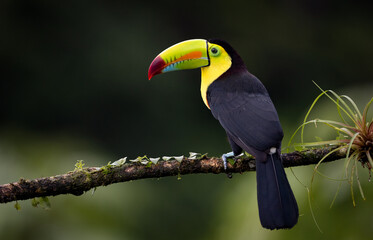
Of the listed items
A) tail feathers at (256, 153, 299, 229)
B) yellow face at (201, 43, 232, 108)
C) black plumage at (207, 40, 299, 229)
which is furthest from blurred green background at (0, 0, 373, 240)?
tail feathers at (256, 153, 299, 229)

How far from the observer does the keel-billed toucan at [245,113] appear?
9.26 feet

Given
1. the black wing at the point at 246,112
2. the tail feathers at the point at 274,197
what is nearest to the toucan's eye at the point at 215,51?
the black wing at the point at 246,112

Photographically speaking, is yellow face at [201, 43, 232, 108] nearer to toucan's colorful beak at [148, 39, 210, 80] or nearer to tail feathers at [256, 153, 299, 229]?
toucan's colorful beak at [148, 39, 210, 80]

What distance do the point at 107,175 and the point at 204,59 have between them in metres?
1.28

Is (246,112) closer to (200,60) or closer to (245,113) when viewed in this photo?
(245,113)

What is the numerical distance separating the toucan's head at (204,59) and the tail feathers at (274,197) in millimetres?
851

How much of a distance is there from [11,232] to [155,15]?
496 centimetres

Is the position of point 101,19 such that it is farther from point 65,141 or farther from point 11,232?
point 11,232

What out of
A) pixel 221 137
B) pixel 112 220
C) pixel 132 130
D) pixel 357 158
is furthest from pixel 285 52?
pixel 357 158

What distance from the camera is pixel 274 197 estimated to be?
112 inches

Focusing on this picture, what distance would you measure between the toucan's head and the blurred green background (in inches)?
91.3

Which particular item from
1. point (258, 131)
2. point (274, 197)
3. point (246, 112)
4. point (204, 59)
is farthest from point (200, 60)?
point (274, 197)

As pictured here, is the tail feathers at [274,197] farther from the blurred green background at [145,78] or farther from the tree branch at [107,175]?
the blurred green background at [145,78]

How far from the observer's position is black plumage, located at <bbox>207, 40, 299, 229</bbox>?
2.80 metres
